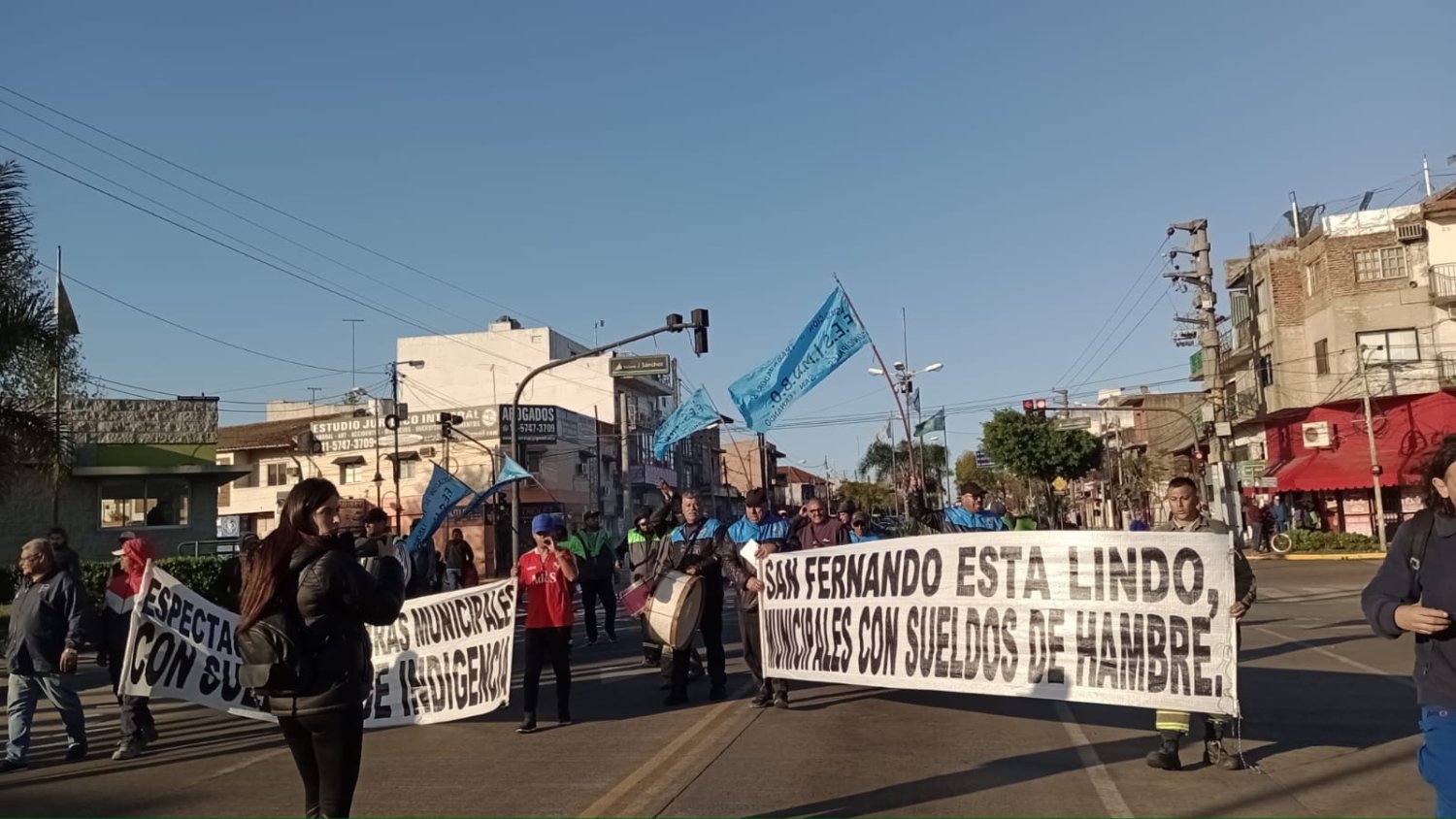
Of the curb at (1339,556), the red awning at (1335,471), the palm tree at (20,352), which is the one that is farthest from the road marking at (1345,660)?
the red awning at (1335,471)

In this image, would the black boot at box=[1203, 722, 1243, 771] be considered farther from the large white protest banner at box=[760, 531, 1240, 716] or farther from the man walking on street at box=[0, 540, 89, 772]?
the man walking on street at box=[0, 540, 89, 772]

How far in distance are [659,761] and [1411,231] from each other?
41507 millimetres

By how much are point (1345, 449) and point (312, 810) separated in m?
41.4

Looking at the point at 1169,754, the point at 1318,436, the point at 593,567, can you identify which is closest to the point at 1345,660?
the point at 1169,754

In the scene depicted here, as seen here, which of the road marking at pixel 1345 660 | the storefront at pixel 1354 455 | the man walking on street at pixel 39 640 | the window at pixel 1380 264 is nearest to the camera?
the man walking on street at pixel 39 640

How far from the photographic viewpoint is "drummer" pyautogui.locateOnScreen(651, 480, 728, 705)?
35.2 ft

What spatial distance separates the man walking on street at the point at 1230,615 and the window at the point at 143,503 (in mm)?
33732

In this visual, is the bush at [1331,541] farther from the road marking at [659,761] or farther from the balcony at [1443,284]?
the road marking at [659,761]

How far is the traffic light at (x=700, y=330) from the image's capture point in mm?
23594

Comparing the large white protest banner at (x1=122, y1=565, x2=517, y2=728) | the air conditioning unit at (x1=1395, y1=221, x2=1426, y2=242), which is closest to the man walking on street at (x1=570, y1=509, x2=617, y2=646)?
the large white protest banner at (x1=122, y1=565, x2=517, y2=728)

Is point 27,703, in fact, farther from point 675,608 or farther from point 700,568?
point 700,568

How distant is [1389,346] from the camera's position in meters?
40.8

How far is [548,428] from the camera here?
53.5 metres

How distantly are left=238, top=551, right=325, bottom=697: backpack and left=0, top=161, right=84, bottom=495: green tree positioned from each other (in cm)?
1403
